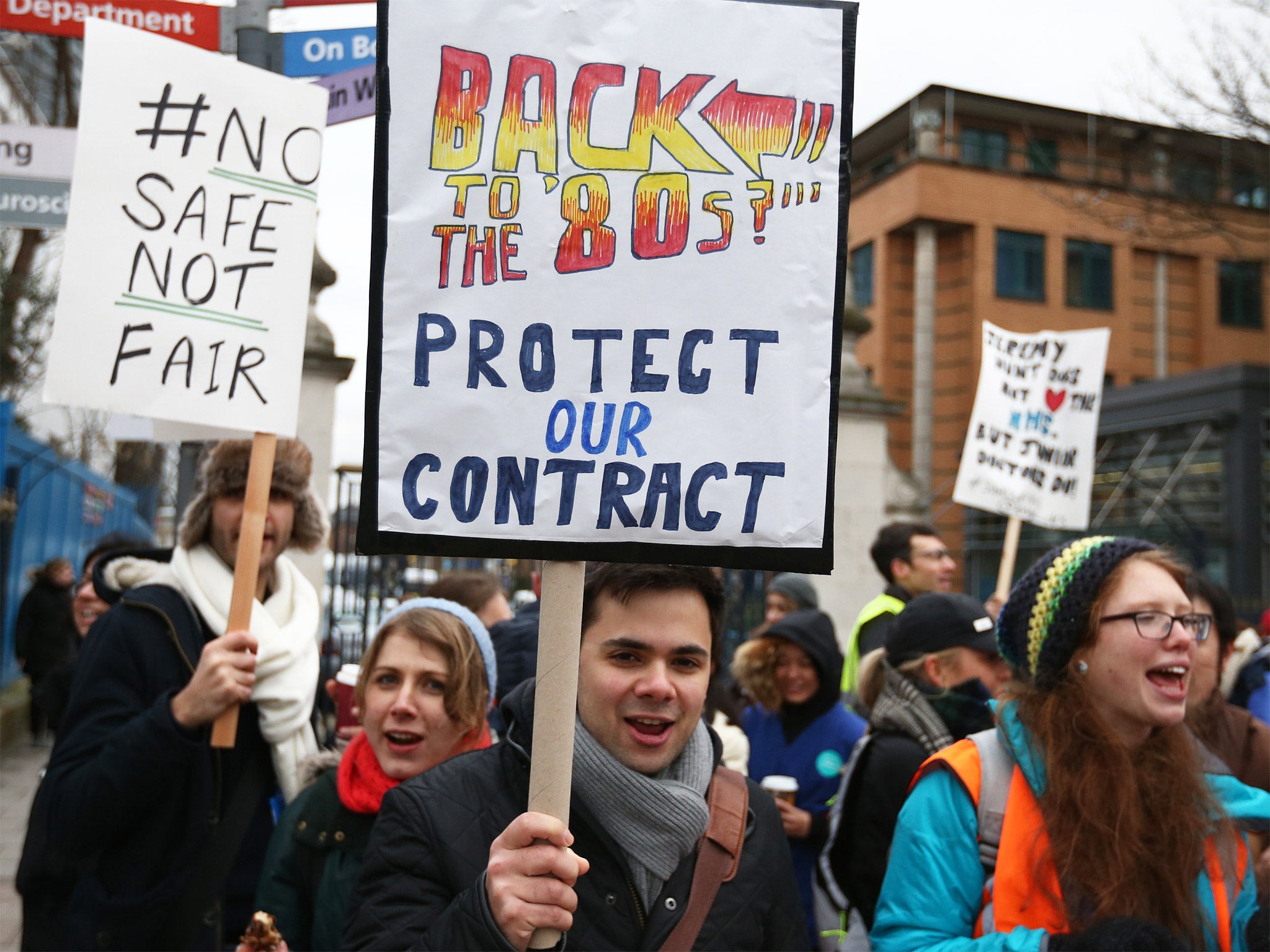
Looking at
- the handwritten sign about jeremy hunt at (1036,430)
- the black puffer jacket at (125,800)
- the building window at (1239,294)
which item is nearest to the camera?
the black puffer jacket at (125,800)

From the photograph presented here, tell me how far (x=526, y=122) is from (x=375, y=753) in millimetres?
1740

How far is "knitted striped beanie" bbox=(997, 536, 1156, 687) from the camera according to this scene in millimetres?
2451

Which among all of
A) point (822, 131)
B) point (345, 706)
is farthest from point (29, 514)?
point (822, 131)

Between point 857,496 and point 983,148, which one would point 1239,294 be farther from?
point 857,496

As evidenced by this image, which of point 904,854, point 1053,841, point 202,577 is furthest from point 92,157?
point 1053,841

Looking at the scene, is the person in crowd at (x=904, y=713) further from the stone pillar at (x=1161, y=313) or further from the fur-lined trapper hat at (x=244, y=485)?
the stone pillar at (x=1161, y=313)

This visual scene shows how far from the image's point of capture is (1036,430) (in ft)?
22.7

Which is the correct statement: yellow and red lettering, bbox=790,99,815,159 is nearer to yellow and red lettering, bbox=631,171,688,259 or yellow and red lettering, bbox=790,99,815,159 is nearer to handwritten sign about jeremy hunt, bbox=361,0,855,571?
handwritten sign about jeremy hunt, bbox=361,0,855,571

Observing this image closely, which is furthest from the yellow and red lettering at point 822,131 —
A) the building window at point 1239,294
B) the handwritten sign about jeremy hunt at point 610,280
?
the building window at point 1239,294

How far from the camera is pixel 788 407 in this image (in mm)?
1924

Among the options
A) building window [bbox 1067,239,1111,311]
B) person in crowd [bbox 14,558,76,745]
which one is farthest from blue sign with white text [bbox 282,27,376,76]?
building window [bbox 1067,239,1111,311]

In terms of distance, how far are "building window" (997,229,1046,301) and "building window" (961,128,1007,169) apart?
6.30 ft

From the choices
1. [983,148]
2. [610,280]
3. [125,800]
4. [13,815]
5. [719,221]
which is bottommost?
[13,815]

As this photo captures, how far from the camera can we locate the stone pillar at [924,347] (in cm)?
2941
